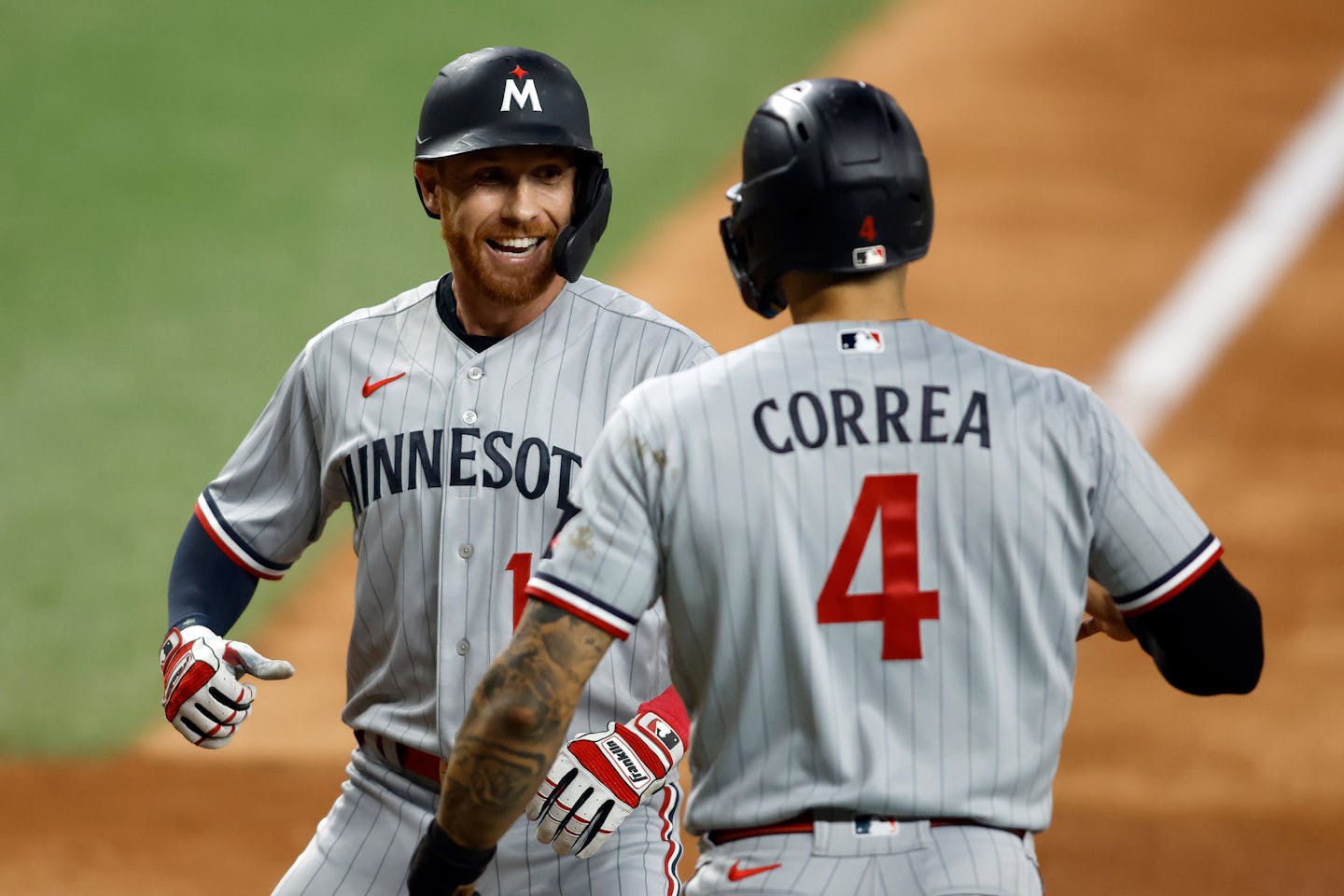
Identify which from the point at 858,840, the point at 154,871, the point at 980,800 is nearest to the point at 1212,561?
the point at 980,800

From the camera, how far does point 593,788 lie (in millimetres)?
2922

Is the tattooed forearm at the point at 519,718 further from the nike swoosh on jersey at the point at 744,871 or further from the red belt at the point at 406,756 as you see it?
the red belt at the point at 406,756

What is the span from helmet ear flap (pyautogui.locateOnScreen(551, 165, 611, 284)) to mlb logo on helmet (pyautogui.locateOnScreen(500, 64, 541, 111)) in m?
0.20

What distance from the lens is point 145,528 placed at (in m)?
7.59

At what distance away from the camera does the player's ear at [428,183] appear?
3496mm

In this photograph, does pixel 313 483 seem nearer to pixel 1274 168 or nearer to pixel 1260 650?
pixel 1260 650

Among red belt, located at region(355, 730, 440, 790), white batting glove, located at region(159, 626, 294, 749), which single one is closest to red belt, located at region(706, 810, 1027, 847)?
red belt, located at region(355, 730, 440, 790)

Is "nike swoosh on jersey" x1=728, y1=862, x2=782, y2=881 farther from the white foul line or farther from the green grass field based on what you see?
the white foul line

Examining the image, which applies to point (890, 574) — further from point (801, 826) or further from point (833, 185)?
point (833, 185)

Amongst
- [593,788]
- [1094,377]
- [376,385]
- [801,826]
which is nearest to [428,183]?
[376,385]

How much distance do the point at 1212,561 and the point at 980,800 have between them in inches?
18.5

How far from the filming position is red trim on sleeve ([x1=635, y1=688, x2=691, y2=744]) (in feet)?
10.1

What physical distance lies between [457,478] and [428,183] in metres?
0.69

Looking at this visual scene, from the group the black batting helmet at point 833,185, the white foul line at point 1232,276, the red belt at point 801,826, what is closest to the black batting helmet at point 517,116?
the black batting helmet at point 833,185
